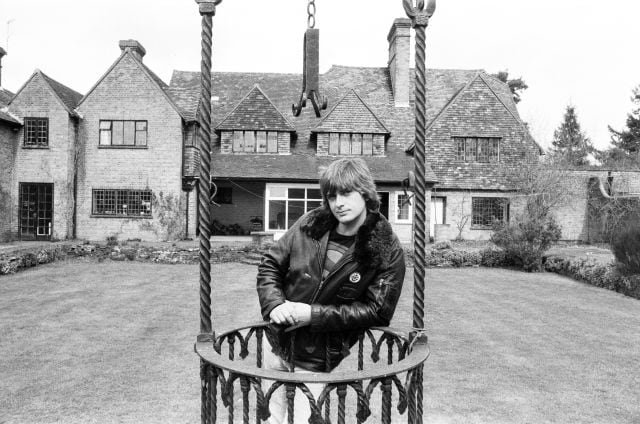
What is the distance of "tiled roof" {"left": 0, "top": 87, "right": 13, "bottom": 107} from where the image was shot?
80.0 feet

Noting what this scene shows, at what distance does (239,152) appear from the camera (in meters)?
26.0

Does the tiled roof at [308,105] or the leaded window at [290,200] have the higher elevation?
the tiled roof at [308,105]

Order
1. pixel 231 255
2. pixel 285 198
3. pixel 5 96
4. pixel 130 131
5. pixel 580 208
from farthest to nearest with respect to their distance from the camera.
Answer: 1. pixel 580 208
2. pixel 5 96
3. pixel 285 198
4. pixel 130 131
5. pixel 231 255

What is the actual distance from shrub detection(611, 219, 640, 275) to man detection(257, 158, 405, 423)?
12754mm

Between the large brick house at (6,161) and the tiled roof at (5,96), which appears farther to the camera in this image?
the tiled roof at (5,96)

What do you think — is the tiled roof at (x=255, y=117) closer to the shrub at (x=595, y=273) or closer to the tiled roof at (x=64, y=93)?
the tiled roof at (x=64, y=93)

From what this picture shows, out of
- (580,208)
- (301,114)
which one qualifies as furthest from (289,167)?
(580,208)

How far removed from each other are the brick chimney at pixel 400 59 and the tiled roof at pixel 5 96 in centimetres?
2021

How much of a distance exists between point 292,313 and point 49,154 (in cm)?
2401

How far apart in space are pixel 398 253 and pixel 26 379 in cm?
585

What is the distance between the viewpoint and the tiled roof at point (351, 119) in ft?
84.4

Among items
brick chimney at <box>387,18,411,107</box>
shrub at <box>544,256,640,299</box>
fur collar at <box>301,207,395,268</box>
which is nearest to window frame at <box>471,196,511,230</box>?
brick chimney at <box>387,18,411,107</box>

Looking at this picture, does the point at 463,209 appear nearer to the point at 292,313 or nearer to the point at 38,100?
the point at 38,100

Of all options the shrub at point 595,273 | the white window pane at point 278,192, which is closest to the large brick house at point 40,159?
the white window pane at point 278,192
